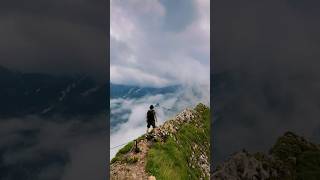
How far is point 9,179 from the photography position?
140ft

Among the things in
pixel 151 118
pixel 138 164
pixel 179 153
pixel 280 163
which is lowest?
pixel 280 163

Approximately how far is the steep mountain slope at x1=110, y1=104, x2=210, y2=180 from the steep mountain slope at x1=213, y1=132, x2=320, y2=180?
8.38 ft

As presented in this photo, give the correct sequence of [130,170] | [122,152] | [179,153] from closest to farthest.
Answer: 1. [130,170]
2. [122,152]
3. [179,153]

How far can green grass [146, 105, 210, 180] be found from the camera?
3114 centimetres

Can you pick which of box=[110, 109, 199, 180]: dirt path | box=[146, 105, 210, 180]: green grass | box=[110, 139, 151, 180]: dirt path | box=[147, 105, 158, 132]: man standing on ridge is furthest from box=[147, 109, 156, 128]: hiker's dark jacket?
box=[110, 139, 151, 180]: dirt path

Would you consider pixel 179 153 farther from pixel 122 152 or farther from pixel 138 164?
pixel 138 164

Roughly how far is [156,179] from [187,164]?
16.9ft

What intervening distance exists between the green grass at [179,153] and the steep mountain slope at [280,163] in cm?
250

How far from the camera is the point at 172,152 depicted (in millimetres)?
33750

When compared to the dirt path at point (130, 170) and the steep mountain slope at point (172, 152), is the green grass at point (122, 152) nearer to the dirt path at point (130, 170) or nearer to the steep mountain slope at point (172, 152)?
the steep mountain slope at point (172, 152)

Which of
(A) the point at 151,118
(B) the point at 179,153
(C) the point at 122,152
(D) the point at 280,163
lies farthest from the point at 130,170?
(D) the point at 280,163

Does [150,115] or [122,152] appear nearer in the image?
[122,152]

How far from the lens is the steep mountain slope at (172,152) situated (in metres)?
30.5

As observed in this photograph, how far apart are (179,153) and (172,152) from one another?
115 centimetres
